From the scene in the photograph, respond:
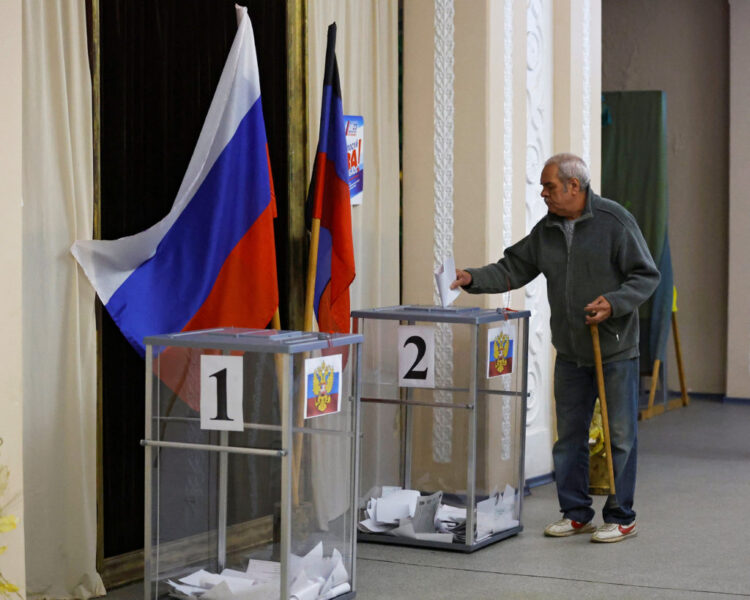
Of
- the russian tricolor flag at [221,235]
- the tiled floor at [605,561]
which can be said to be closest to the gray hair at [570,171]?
the russian tricolor flag at [221,235]

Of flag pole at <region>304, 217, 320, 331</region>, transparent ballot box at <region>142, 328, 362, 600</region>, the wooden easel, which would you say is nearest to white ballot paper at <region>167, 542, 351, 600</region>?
transparent ballot box at <region>142, 328, 362, 600</region>

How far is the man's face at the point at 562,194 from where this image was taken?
4.87 metres

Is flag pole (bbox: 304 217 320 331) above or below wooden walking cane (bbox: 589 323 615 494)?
above

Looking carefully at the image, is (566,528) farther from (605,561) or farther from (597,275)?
(597,275)

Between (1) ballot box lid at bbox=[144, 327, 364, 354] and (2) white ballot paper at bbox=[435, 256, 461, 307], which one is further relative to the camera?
(2) white ballot paper at bbox=[435, 256, 461, 307]

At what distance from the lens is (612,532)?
4973mm

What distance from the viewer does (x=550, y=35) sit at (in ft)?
21.3

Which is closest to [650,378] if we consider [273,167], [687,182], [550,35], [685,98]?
[687,182]

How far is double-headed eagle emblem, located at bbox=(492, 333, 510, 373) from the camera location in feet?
16.1

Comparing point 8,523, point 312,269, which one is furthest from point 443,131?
point 8,523

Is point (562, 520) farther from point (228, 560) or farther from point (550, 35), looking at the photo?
point (550, 35)

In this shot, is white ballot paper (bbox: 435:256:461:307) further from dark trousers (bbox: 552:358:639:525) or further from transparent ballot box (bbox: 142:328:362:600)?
transparent ballot box (bbox: 142:328:362:600)

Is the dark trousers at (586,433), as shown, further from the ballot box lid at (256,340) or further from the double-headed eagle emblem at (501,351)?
the ballot box lid at (256,340)

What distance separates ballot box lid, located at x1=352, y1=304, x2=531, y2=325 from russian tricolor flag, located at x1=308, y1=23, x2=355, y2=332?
120 mm
